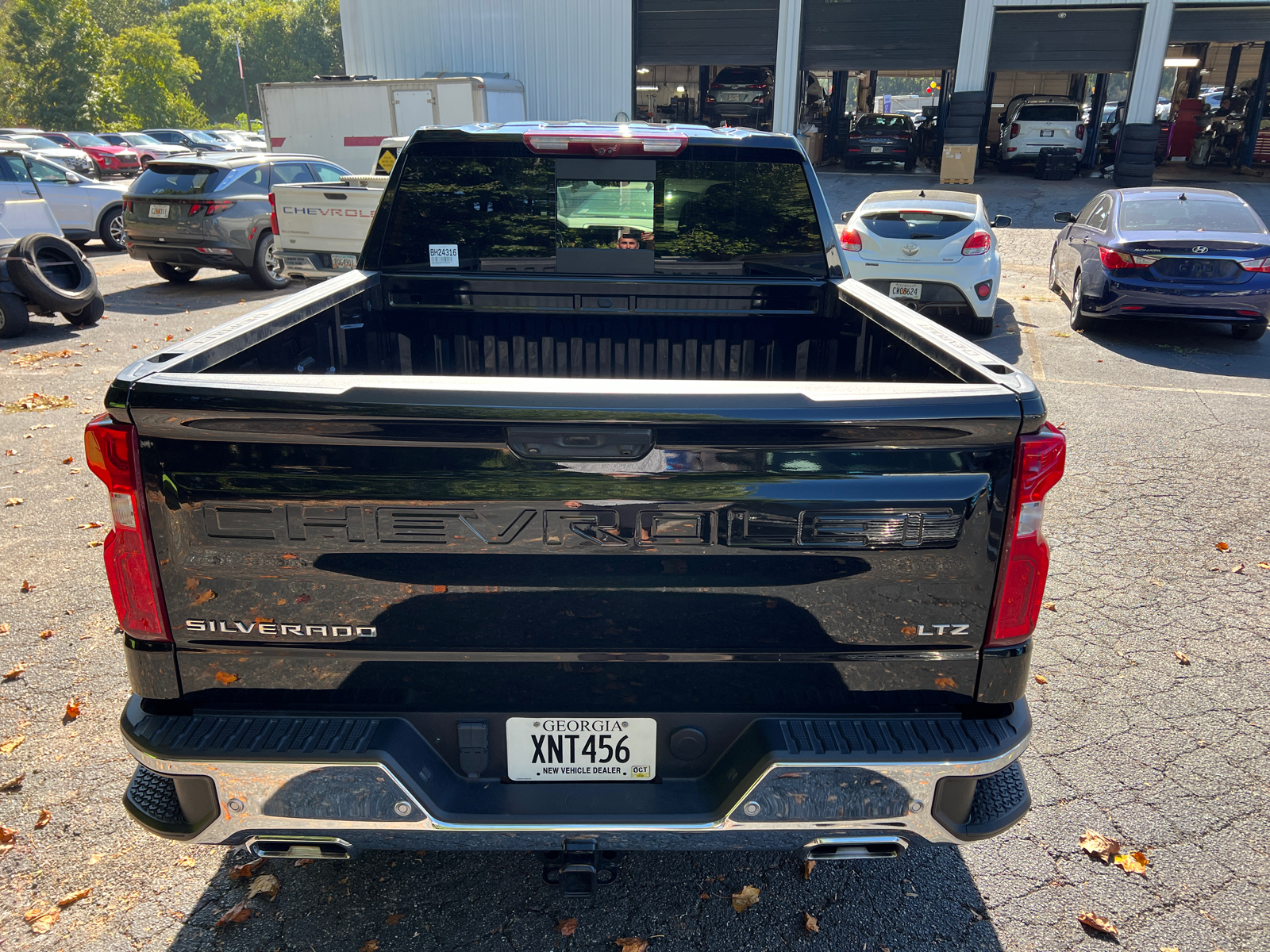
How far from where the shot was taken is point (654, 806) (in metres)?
2.18

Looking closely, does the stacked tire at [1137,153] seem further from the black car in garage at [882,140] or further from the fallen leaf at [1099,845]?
the fallen leaf at [1099,845]

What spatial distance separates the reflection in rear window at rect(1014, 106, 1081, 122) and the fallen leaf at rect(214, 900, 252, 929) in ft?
94.9

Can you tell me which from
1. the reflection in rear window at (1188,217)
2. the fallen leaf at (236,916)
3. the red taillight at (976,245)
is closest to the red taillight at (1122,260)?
the reflection in rear window at (1188,217)

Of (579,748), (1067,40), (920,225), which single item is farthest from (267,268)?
(1067,40)

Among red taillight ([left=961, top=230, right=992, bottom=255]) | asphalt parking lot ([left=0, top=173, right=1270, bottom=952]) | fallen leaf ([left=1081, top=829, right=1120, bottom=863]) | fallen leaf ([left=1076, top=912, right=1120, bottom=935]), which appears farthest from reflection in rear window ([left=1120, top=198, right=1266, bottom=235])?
fallen leaf ([left=1076, top=912, right=1120, bottom=935])

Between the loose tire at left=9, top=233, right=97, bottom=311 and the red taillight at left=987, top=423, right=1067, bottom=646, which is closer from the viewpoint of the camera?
the red taillight at left=987, top=423, right=1067, bottom=646

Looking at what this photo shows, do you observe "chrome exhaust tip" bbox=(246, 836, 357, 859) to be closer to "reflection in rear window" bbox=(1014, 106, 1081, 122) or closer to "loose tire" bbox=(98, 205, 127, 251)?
"loose tire" bbox=(98, 205, 127, 251)

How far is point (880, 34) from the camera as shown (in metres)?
24.4

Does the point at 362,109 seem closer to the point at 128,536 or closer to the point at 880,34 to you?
the point at 880,34

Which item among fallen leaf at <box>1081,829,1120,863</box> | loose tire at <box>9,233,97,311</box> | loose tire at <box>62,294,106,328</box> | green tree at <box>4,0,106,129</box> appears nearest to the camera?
fallen leaf at <box>1081,829,1120,863</box>

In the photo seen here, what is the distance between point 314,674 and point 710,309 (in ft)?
7.74

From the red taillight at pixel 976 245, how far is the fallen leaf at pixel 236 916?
9850mm

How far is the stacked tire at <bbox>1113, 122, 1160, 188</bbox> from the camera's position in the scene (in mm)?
22422

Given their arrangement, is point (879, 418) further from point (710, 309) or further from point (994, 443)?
point (710, 309)
